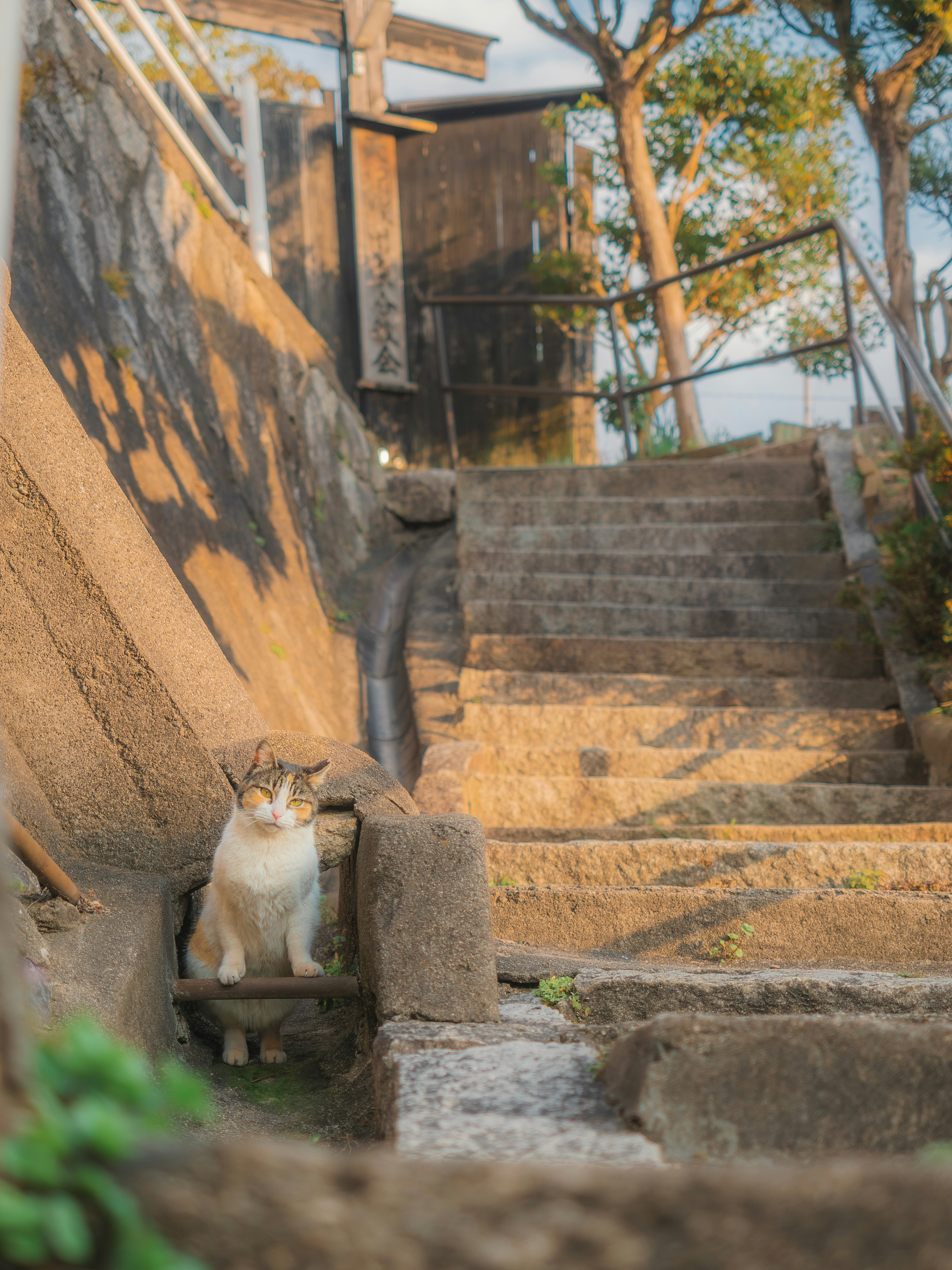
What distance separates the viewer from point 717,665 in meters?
4.18

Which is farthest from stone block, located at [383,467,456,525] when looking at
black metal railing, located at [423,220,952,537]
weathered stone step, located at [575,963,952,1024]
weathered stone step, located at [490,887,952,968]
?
weathered stone step, located at [575,963,952,1024]

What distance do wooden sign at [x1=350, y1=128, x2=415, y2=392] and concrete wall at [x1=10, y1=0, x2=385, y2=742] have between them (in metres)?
2.96

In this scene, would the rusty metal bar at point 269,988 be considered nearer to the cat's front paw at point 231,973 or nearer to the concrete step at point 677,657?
the cat's front paw at point 231,973

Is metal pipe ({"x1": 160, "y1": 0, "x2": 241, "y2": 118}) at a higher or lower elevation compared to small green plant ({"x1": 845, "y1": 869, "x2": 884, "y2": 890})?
higher

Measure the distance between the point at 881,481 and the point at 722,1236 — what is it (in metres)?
4.53

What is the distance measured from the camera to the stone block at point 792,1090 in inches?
40.4

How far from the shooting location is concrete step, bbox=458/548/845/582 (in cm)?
463

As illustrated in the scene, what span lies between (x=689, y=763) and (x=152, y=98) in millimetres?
3690

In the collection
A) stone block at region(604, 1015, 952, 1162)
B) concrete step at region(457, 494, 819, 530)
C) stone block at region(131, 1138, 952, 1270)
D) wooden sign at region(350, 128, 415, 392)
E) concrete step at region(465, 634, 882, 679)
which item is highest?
wooden sign at region(350, 128, 415, 392)

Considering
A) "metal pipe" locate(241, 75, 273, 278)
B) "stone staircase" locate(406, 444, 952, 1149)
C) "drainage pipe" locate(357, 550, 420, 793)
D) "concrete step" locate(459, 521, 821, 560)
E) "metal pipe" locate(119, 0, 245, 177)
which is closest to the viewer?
"stone staircase" locate(406, 444, 952, 1149)

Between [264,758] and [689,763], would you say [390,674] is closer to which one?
[689,763]

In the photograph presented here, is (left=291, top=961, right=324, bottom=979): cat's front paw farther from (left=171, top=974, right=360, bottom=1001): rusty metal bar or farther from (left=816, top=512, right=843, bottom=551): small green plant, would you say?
(left=816, top=512, right=843, bottom=551): small green plant

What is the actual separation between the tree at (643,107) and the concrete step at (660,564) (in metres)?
2.79

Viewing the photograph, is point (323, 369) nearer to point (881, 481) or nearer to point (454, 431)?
point (454, 431)
